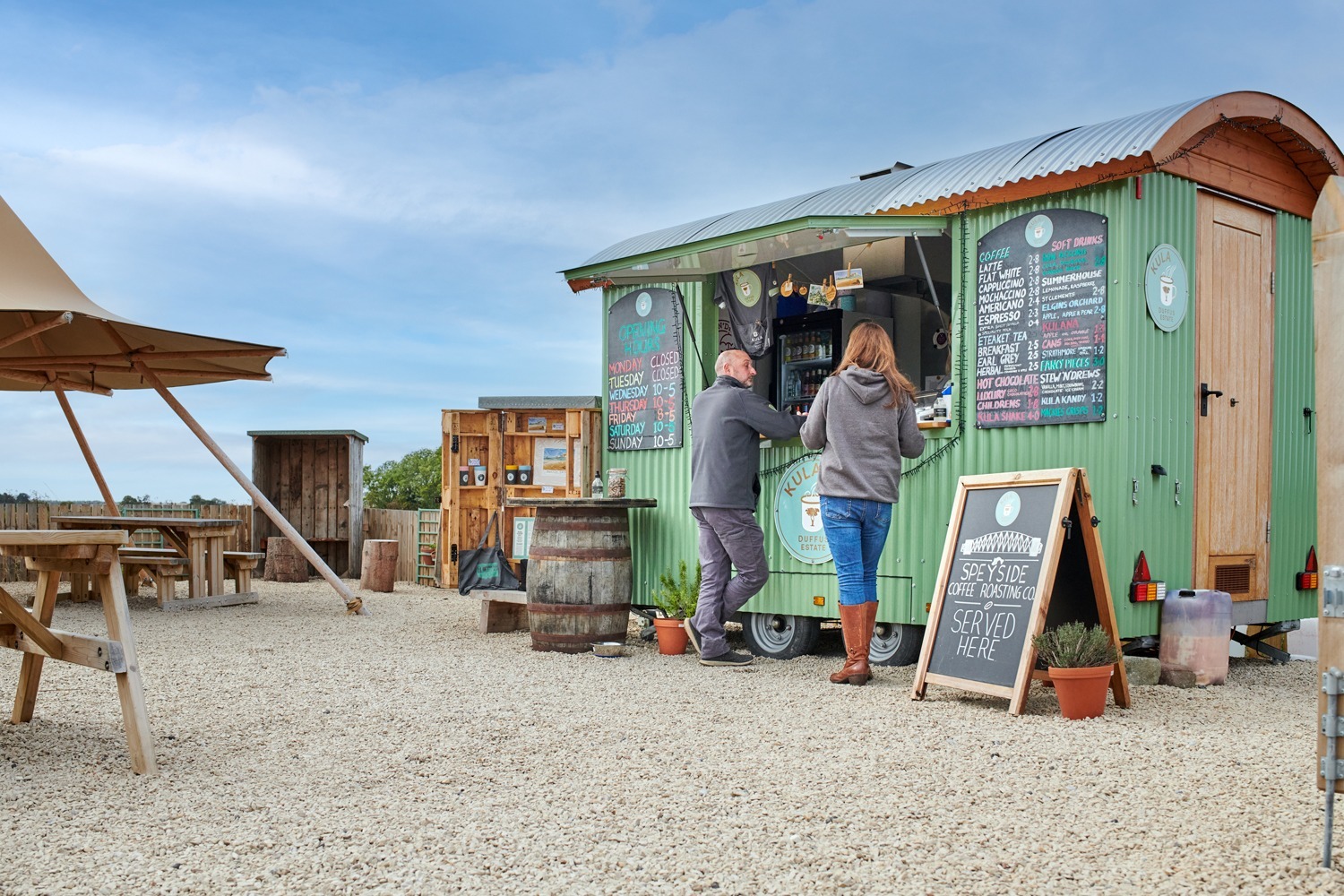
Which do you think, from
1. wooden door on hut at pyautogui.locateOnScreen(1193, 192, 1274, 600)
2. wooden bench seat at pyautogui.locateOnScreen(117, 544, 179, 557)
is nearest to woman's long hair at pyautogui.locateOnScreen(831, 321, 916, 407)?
wooden door on hut at pyautogui.locateOnScreen(1193, 192, 1274, 600)

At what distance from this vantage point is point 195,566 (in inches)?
447

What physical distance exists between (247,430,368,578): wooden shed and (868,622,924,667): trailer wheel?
10.8m

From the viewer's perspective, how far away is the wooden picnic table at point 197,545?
11.0 m

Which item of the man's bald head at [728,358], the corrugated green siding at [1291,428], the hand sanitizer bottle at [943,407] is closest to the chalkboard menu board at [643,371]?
the man's bald head at [728,358]

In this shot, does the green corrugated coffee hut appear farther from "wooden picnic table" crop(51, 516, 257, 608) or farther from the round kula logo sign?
"wooden picnic table" crop(51, 516, 257, 608)

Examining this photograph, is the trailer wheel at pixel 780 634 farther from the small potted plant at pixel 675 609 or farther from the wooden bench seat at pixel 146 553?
the wooden bench seat at pixel 146 553

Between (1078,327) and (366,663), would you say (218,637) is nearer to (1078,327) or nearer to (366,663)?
(366,663)

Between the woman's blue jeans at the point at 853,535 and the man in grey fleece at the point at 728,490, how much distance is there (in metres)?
0.84

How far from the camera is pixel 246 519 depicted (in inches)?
642

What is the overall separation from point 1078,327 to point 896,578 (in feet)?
5.97

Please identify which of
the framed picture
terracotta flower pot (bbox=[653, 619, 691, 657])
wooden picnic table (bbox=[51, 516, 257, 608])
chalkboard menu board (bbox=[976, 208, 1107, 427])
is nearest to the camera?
chalkboard menu board (bbox=[976, 208, 1107, 427])

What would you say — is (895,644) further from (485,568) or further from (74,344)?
(74,344)

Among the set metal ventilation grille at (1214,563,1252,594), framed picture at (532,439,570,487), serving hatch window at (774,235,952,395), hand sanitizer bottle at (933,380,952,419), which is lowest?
metal ventilation grille at (1214,563,1252,594)

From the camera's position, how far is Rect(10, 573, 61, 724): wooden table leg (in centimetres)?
499
